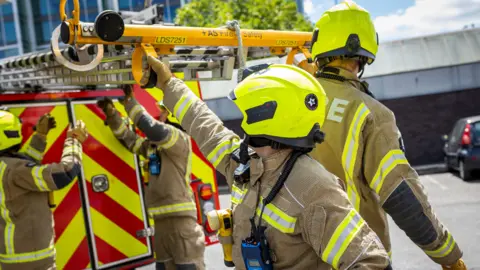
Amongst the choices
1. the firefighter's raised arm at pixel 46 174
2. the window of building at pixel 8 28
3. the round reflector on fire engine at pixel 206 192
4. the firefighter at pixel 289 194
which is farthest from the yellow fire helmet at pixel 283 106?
the window of building at pixel 8 28

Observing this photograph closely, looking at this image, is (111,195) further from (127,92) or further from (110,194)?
(127,92)

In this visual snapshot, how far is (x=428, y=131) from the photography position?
543 inches

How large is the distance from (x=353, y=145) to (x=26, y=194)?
245 centimetres

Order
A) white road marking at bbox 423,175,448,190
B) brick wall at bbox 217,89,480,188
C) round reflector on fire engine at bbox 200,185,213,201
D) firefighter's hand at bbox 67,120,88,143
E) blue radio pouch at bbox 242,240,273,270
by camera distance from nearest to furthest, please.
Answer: blue radio pouch at bbox 242,240,273,270
firefighter's hand at bbox 67,120,88,143
round reflector on fire engine at bbox 200,185,213,201
white road marking at bbox 423,175,448,190
brick wall at bbox 217,89,480,188

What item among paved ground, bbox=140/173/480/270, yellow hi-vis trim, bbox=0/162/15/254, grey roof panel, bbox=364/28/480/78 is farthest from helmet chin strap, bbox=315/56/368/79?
grey roof panel, bbox=364/28/480/78

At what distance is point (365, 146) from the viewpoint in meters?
2.35

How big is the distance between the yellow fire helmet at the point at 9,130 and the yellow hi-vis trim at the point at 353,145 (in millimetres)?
2378

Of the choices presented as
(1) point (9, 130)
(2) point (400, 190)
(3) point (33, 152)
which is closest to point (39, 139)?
(3) point (33, 152)

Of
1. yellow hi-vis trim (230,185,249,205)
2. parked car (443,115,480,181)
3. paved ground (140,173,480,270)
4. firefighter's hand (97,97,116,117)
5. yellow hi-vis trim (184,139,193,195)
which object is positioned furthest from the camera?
parked car (443,115,480,181)

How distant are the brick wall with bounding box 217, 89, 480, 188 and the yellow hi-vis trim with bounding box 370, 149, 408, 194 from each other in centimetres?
1137

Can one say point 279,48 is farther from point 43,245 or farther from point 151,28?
point 43,245

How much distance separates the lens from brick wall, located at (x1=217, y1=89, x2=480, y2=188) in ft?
44.3

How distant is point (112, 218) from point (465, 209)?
6122 mm

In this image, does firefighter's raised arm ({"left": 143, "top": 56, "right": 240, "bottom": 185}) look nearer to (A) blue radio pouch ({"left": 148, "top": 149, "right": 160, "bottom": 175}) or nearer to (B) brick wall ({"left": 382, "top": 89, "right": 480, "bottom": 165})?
(A) blue radio pouch ({"left": 148, "top": 149, "right": 160, "bottom": 175})
